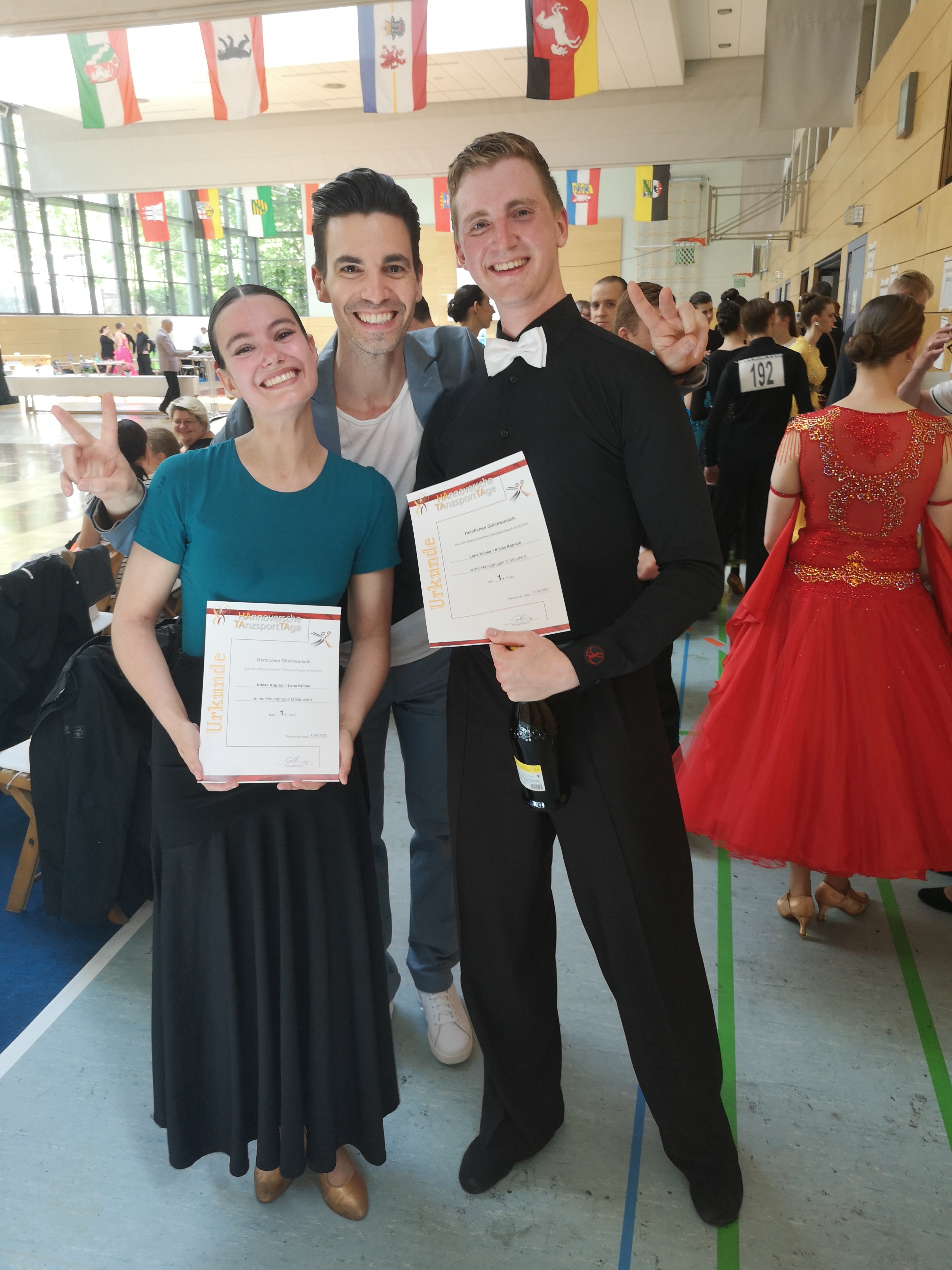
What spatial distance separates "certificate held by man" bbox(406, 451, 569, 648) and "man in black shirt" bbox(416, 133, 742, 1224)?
2.0 inches

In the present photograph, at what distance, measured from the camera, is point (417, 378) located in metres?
1.88

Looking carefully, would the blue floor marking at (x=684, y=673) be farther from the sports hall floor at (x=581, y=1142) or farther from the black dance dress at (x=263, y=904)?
the black dance dress at (x=263, y=904)

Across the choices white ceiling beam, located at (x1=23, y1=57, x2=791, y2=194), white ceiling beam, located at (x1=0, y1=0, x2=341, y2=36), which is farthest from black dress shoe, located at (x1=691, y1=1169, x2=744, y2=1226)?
white ceiling beam, located at (x1=23, y1=57, x2=791, y2=194)

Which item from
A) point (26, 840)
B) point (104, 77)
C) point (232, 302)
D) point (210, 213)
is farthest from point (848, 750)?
point (210, 213)

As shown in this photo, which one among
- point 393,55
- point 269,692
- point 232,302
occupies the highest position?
point 393,55

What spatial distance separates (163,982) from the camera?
161 centimetres

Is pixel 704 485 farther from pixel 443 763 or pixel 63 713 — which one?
pixel 63 713

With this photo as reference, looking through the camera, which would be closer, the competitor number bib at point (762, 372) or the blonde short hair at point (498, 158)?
the blonde short hair at point (498, 158)

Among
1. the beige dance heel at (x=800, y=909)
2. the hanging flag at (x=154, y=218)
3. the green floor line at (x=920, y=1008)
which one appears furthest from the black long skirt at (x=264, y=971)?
the hanging flag at (x=154, y=218)

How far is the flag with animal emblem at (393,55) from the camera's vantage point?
7773mm

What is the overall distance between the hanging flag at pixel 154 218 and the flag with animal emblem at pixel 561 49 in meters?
9.17

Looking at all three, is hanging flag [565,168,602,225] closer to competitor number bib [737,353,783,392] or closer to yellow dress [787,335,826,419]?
yellow dress [787,335,826,419]

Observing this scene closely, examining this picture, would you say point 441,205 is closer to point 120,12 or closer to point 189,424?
point 120,12

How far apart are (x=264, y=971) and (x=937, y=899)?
2.20 meters
